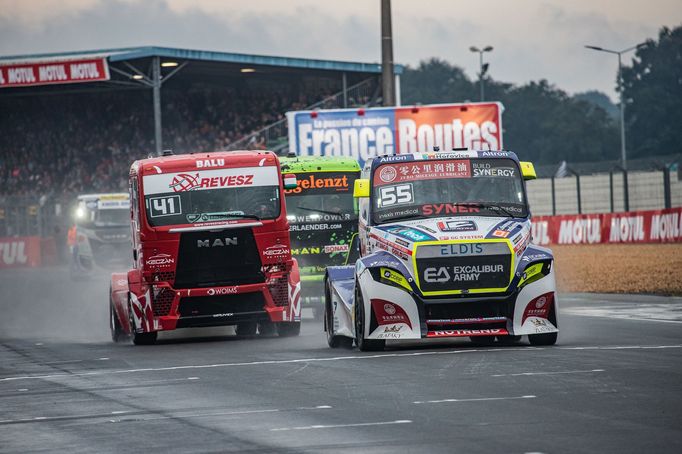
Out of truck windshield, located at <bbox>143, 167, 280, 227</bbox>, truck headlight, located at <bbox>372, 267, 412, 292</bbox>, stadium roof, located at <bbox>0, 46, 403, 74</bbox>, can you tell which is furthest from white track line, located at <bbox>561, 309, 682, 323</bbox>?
stadium roof, located at <bbox>0, 46, 403, 74</bbox>

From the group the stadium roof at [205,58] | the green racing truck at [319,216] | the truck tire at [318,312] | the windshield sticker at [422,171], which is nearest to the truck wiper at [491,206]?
the windshield sticker at [422,171]

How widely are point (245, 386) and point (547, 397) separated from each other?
297 cm

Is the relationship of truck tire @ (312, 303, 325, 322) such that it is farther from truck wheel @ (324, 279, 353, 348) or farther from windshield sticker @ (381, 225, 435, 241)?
windshield sticker @ (381, 225, 435, 241)

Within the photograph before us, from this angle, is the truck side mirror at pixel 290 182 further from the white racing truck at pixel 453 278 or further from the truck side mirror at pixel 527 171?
the truck side mirror at pixel 527 171

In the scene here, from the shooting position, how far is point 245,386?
1266cm

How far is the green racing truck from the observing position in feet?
Answer: 79.1

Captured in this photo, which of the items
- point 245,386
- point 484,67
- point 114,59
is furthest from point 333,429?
point 484,67

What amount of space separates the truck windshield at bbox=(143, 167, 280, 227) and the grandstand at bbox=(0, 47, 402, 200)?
36.0 m

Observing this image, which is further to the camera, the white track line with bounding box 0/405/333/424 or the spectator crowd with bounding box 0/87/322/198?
the spectator crowd with bounding box 0/87/322/198

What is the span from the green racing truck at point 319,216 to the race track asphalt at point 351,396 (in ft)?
16.2

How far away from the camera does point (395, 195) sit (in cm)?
1619

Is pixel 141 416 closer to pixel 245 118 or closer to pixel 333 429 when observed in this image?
pixel 333 429

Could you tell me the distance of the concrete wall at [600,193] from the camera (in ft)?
146

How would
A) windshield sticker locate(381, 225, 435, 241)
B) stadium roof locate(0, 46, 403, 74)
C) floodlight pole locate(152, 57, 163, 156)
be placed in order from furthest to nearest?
1. stadium roof locate(0, 46, 403, 74)
2. floodlight pole locate(152, 57, 163, 156)
3. windshield sticker locate(381, 225, 435, 241)
